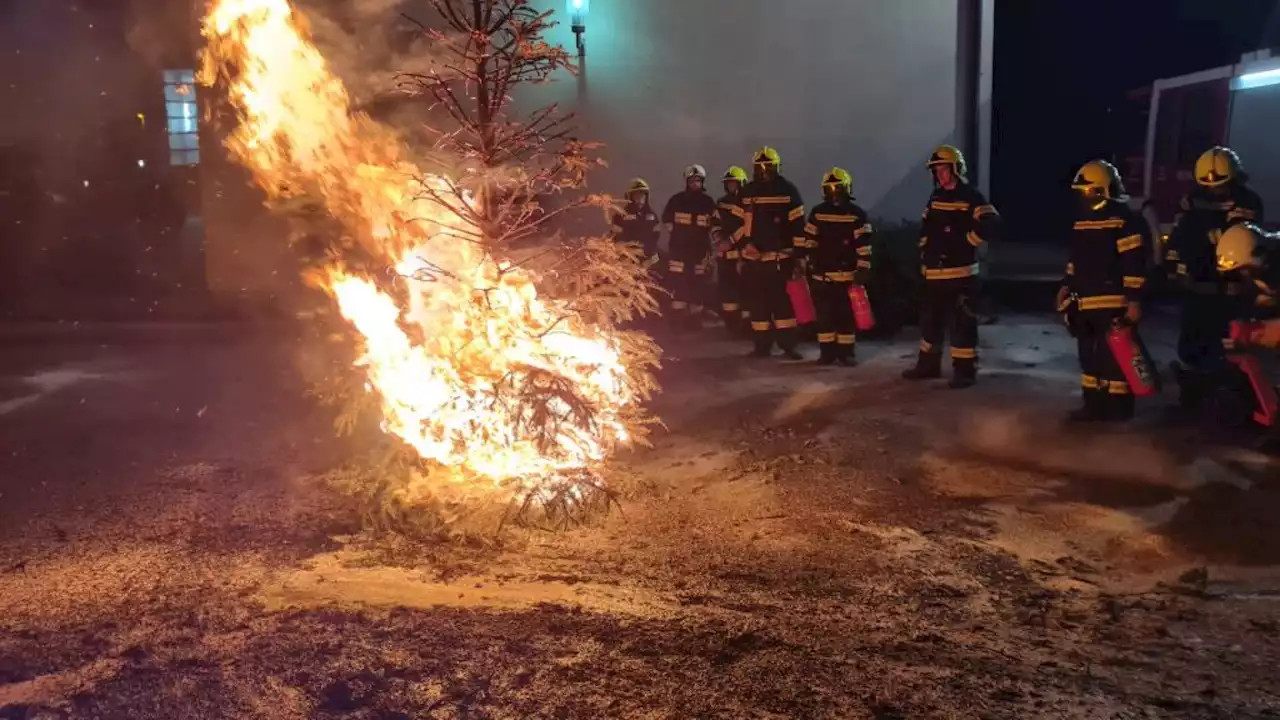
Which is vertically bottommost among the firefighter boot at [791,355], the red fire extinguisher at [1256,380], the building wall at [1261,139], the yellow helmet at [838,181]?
the firefighter boot at [791,355]

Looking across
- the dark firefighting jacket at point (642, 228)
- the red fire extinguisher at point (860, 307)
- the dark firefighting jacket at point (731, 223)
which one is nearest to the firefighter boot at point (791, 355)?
the red fire extinguisher at point (860, 307)

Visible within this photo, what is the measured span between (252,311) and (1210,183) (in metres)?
10.9

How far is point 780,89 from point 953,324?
234 inches

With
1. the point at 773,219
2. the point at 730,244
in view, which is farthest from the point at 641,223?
the point at 773,219

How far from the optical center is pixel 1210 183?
738cm

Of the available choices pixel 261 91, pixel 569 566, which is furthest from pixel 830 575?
pixel 261 91

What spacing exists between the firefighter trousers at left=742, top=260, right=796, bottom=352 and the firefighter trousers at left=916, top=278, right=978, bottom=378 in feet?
5.20

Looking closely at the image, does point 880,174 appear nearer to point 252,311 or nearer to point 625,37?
point 625,37

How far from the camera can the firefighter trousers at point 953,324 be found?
8.56 meters

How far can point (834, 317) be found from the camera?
9812 mm

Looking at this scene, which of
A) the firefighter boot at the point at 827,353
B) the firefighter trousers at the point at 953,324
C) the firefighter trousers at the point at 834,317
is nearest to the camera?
the firefighter trousers at the point at 953,324

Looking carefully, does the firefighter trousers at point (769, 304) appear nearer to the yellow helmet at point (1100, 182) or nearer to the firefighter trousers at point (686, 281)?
the firefighter trousers at point (686, 281)

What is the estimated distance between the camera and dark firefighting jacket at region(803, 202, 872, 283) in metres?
9.34

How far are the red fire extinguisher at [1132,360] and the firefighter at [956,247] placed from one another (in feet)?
5.04
